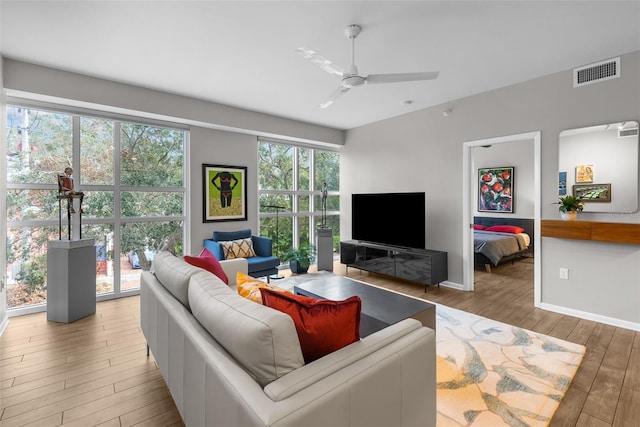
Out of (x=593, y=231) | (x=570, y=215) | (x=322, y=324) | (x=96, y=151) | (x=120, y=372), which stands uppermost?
(x=96, y=151)

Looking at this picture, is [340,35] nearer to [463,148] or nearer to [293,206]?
[463,148]

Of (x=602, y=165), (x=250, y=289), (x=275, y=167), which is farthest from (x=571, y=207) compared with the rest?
(x=275, y=167)

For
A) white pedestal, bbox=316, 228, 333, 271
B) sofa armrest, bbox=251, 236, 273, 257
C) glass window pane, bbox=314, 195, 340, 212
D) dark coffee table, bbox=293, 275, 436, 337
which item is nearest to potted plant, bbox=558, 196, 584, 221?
dark coffee table, bbox=293, 275, 436, 337

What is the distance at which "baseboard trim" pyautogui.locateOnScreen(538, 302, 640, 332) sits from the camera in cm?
295

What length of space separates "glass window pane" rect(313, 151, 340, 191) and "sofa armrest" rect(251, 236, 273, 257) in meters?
1.90

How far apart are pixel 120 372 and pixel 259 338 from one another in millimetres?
1921

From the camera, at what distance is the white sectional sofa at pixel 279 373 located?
939 millimetres

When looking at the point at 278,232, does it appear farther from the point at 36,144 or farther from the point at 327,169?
the point at 36,144

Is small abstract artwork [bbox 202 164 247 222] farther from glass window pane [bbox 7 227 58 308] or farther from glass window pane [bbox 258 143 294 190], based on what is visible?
glass window pane [bbox 7 227 58 308]

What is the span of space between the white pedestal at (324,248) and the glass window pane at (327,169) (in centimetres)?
114

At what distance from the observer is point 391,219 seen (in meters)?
4.71

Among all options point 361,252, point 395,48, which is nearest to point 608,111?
point 395,48

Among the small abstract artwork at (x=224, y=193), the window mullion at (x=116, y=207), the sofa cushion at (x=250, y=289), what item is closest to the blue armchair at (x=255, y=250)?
the small abstract artwork at (x=224, y=193)

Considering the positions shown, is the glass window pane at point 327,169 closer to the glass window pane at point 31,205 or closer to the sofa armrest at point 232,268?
the sofa armrest at point 232,268
